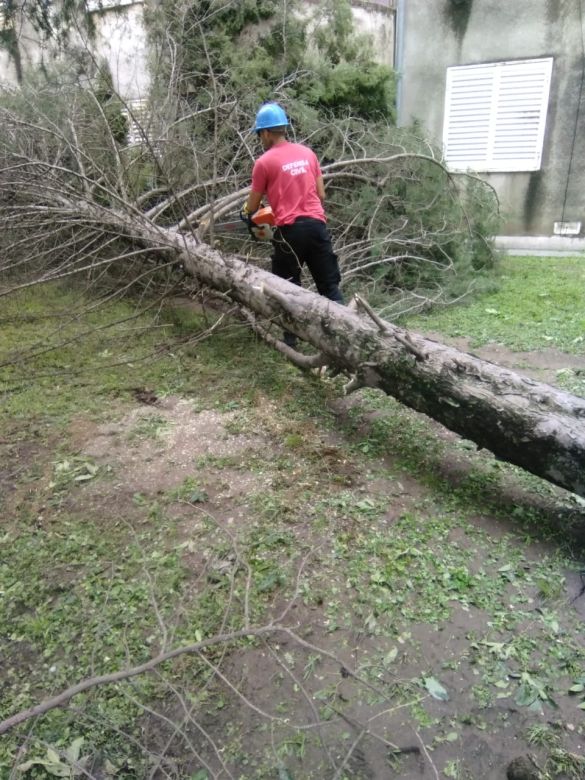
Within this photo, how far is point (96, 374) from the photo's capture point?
3.98 metres

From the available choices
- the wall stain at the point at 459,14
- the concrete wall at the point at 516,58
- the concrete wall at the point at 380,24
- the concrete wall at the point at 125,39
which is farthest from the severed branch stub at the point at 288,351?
the concrete wall at the point at 380,24

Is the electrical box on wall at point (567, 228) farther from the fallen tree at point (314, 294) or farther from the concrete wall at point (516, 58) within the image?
the fallen tree at point (314, 294)

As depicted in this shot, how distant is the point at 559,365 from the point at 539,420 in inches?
76.9

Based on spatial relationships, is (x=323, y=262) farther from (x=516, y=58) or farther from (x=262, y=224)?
(x=516, y=58)

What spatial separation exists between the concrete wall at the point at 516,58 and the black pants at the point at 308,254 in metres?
4.37

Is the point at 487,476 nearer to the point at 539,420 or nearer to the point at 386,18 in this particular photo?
the point at 539,420

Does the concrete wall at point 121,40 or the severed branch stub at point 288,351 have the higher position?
the concrete wall at point 121,40

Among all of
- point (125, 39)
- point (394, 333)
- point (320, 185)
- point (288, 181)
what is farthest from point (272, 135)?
point (125, 39)

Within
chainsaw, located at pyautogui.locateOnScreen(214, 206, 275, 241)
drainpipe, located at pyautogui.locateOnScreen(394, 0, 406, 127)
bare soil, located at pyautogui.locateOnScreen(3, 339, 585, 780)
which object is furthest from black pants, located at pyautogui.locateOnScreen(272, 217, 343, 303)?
drainpipe, located at pyautogui.locateOnScreen(394, 0, 406, 127)

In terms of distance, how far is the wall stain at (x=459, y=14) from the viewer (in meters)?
8.09

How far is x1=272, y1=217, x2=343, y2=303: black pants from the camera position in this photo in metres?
3.92

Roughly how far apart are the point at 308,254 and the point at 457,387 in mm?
1866

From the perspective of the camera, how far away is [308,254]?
4.02 meters

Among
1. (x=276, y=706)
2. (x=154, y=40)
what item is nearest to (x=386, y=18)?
(x=154, y=40)
